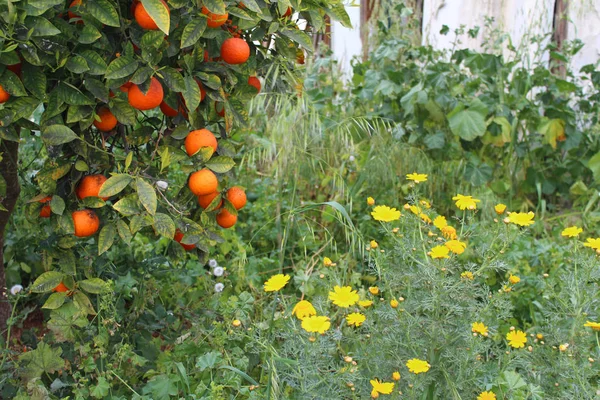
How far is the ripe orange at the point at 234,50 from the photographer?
1.65 metres

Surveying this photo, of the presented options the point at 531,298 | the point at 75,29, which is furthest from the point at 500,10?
the point at 75,29

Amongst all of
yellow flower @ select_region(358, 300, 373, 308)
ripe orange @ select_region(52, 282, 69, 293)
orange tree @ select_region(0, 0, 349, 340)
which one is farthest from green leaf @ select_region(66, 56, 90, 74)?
yellow flower @ select_region(358, 300, 373, 308)

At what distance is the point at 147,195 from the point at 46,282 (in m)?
0.48

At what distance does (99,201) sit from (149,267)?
604 millimetres

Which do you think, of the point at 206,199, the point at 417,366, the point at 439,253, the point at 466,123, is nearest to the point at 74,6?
the point at 206,199

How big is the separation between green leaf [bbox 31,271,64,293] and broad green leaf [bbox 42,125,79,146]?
42 centimetres

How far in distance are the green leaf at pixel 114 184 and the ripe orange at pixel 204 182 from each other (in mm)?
157

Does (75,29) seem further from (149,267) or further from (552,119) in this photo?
(552,119)

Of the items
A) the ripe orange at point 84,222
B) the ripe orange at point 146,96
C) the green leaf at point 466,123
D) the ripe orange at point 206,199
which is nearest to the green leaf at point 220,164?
the ripe orange at point 206,199

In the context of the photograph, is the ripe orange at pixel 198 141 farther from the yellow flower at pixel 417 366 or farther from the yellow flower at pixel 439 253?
the yellow flower at pixel 417 366

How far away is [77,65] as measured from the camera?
1553 mm

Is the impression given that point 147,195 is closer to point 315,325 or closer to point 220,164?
point 220,164

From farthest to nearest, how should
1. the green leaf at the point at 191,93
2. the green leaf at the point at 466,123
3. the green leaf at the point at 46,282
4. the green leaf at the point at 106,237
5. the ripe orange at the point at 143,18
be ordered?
the green leaf at the point at 466,123 → the green leaf at the point at 46,282 → the green leaf at the point at 106,237 → the green leaf at the point at 191,93 → the ripe orange at the point at 143,18

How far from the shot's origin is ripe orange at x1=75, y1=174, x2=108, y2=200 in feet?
5.60
